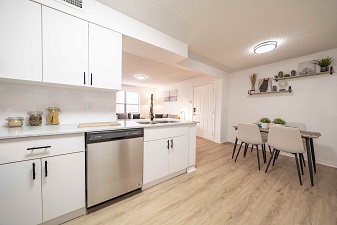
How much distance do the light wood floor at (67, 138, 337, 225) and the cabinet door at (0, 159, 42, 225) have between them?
0.34 metres

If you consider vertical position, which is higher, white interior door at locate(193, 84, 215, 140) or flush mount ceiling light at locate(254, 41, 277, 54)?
flush mount ceiling light at locate(254, 41, 277, 54)

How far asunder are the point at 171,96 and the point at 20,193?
5623mm

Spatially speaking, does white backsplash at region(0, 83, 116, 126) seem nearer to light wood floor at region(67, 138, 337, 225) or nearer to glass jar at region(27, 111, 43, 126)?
glass jar at region(27, 111, 43, 126)

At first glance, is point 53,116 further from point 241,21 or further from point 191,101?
point 191,101

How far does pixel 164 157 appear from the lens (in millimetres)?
1851

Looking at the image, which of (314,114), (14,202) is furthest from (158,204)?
(314,114)

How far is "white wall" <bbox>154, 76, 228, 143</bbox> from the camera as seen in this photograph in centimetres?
411

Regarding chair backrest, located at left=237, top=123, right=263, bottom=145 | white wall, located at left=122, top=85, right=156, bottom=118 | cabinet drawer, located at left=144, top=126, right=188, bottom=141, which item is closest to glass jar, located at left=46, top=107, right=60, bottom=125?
cabinet drawer, located at left=144, top=126, right=188, bottom=141

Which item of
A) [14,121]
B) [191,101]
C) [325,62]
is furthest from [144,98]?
[325,62]

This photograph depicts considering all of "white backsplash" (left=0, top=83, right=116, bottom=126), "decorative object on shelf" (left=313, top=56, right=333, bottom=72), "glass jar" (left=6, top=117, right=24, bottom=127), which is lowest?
"glass jar" (left=6, top=117, right=24, bottom=127)

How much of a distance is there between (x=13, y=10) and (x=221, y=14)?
220 cm

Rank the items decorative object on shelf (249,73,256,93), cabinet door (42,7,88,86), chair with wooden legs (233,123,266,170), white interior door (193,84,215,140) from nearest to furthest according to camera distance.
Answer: cabinet door (42,7,88,86), chair with wooden legs (233,123,266,170), decorative object on shelf (249,73,256,93), white interior door (193,84,215,140)

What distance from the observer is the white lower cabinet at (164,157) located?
169 centimetres

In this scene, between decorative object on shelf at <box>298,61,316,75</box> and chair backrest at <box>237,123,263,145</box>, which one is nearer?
chair backrest at <box>237,123,263,145</box>
